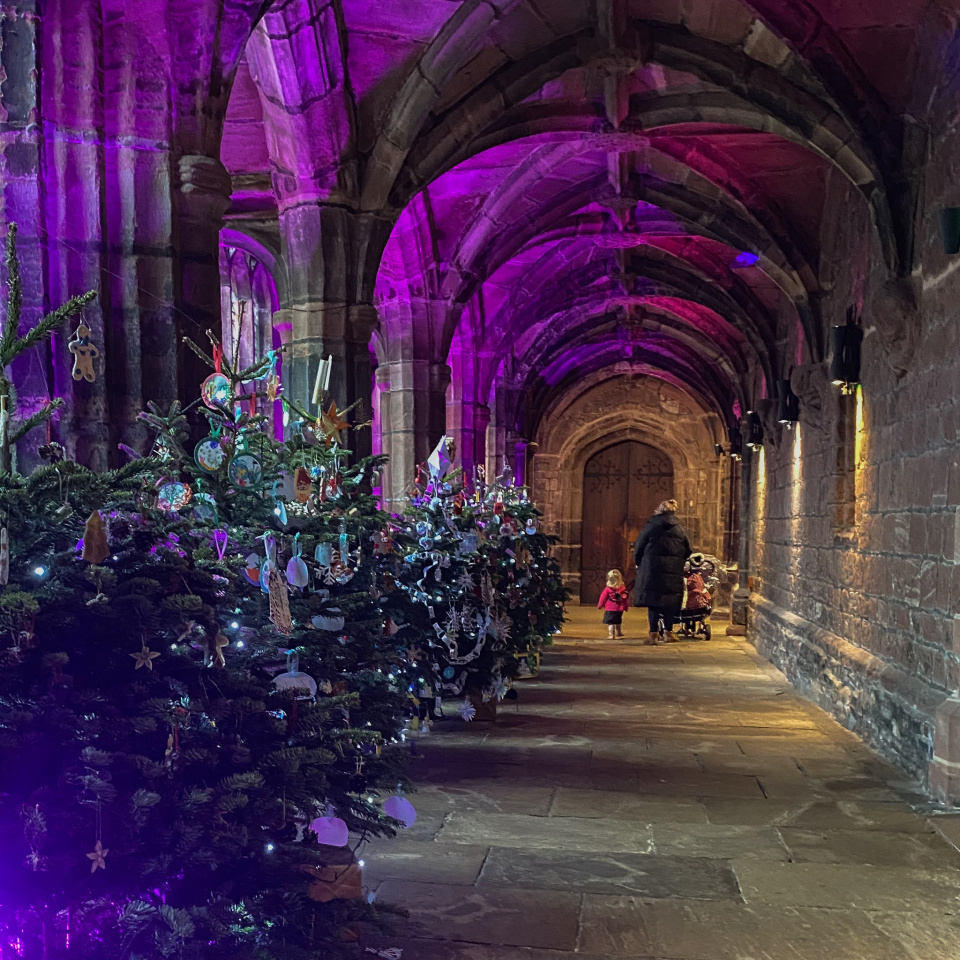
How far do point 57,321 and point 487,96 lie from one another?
5457 mm

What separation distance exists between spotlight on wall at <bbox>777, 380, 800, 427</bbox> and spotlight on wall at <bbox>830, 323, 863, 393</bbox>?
8.02ft

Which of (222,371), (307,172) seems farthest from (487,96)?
(222,371)

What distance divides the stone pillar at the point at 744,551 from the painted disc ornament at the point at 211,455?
11.2 metres

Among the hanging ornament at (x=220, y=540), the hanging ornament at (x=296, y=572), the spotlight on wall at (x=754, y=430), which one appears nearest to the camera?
the hanging ornament at (x=296, y=572)

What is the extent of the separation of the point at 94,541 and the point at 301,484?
1186 mm

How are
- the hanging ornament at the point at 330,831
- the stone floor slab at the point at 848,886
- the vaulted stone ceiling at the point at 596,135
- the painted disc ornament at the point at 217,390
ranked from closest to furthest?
1. the hanging ornament at the point at 330,831
2. the painted disc ornament at the point at 217,390
3. the stone floor slab at the point at 848,886
4. the vaulted stone ceiling at the point at 596,135

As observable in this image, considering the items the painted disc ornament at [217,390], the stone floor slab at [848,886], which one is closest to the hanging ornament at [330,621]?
the painted disc ornament at [217,390]

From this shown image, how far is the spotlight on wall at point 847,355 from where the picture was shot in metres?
7.09

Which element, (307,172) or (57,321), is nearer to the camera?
(57,321)

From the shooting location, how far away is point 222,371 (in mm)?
3383

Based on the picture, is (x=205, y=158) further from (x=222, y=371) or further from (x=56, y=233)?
(x=222, y=371)

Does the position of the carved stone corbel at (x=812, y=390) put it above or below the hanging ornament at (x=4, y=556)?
above

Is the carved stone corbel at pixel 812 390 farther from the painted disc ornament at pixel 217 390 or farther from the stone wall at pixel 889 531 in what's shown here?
the painted disc ornament at pixel 217 390

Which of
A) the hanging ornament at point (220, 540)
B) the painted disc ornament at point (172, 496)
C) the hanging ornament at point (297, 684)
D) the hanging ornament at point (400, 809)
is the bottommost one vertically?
the hanging ornament at point (400, 809)
